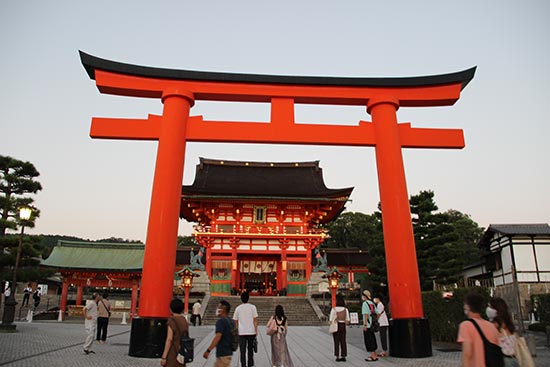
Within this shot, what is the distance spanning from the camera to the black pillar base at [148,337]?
807 centimetres

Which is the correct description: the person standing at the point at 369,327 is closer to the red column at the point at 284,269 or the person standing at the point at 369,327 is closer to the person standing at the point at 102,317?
the person standing at the point at 102,317

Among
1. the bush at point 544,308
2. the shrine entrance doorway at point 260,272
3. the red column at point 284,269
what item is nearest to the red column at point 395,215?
the bush at point 544,308

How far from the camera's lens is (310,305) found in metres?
23.5

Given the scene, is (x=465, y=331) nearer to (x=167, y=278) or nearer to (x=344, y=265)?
(x=167, y=278)

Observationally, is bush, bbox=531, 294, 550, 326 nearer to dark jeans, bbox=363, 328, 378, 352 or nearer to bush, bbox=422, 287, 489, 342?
bush, bbox=422, 287, 489, 342

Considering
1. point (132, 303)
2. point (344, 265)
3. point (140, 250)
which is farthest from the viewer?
point (344, 265)

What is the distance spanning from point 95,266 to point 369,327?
19261mm

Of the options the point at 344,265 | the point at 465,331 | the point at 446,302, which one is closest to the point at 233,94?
the point at 465,331

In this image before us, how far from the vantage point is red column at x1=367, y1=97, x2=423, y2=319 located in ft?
28.7

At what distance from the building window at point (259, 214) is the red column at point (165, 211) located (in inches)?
729

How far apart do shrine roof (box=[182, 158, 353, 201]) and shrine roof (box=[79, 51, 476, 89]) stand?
1694 centimetres

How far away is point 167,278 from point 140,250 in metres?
18.0

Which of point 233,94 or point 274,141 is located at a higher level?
point 233,94

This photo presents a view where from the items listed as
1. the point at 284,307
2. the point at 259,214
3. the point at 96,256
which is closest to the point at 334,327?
the point at 284,307
